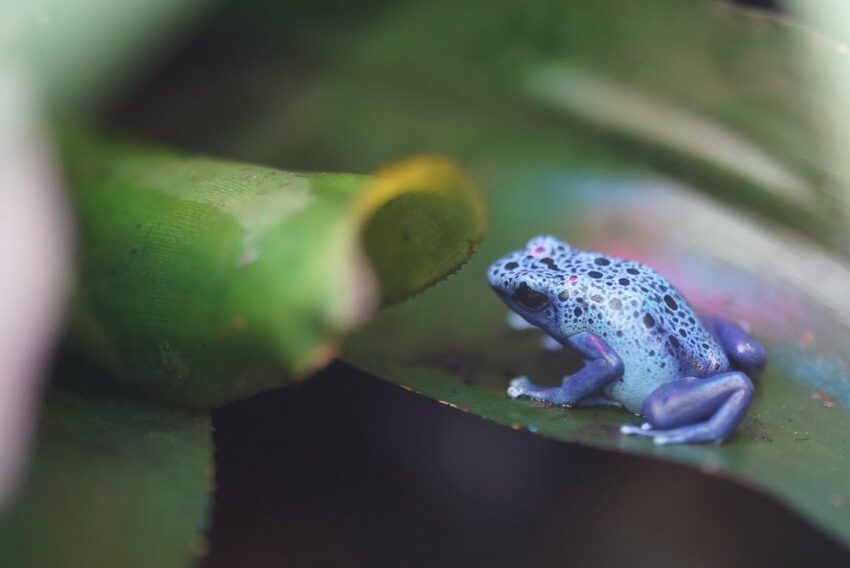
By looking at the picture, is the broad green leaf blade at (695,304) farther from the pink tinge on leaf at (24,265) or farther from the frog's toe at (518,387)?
the pink tinge on leaf at (24,265)

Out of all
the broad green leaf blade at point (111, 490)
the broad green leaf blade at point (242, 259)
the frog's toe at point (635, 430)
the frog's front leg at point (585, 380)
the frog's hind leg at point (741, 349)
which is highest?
the broad green leaf blade at point (242, 259)

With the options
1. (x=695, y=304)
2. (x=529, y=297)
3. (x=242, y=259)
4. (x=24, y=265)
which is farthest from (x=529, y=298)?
(x=24, y=265)

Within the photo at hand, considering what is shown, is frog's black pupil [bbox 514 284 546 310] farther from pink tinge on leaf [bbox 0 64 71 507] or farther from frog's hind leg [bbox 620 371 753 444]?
pink tinge on leaf [bbox 0 64 71 507]

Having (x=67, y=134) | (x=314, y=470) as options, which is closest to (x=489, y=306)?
(x=314, y=470)

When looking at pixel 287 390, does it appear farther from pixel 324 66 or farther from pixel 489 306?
pixel 324 66

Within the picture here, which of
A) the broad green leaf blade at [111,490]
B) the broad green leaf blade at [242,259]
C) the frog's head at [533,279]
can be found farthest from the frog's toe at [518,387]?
the broad green leaf blade at [111,490]

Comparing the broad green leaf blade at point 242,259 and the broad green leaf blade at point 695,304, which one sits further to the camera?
the broad green leaf blade at point 695,304

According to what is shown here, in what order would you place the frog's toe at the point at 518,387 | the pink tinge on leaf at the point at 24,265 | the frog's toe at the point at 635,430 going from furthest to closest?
1. the frog's toe at the point at 518,387
2. the frog's toe at the point at 635,430
3. the pink tinge on leaf at the point at 24,265
